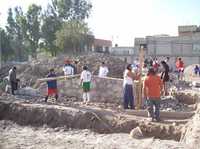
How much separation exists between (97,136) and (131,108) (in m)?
3.10

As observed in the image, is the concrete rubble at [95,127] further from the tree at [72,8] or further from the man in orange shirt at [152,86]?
the tree at [72,8]

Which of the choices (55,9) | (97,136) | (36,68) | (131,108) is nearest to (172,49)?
(55,9)

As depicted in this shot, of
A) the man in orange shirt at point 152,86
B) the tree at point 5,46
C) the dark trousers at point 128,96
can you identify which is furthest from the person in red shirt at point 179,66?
the tree at point 5,46

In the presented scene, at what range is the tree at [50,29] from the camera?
53.0m

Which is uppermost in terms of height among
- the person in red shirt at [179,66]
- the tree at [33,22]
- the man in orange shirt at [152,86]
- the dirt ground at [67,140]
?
the tree at [33,22]

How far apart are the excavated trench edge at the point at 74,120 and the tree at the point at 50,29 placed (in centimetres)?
3839

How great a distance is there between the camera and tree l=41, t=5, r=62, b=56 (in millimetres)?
53031

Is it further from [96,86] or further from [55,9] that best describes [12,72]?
[55,9]

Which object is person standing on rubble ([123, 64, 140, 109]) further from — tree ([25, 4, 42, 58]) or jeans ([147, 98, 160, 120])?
tree ([25, 4, 42, 58])

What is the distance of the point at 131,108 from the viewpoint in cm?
1435

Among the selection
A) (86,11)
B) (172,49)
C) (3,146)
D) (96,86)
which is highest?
(86,11)

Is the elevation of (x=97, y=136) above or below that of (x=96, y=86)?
below

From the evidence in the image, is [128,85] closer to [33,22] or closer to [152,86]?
[152,86]

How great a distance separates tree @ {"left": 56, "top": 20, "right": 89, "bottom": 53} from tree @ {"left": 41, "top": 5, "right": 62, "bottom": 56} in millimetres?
6328
